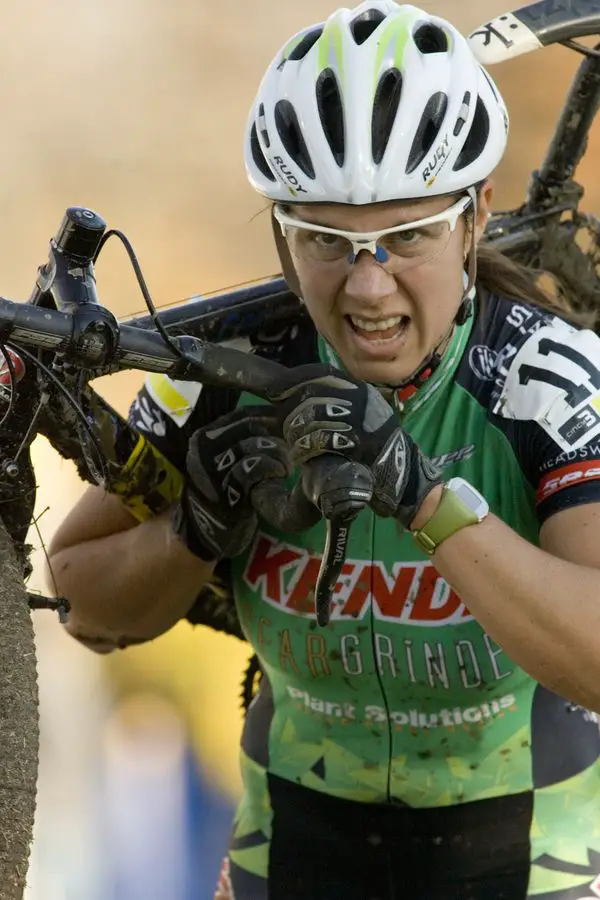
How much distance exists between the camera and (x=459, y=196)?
9.68 feet

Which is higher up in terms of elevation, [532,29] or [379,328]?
[532,29]

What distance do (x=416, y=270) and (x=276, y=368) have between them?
1.16 ft

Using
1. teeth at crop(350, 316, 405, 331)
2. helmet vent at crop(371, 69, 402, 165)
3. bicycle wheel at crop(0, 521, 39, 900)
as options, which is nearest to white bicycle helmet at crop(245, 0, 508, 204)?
helmet vent at crop(371, 69, 402, 165)

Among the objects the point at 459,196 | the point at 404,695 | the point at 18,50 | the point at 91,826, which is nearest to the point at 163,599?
the point at 404,695

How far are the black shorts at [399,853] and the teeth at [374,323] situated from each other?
1002 mm

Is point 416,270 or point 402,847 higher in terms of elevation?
point 416,270

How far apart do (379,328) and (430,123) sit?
1.39 feet

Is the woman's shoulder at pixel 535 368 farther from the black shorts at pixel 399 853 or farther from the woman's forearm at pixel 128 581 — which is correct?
the black shorts at pixel 399 853

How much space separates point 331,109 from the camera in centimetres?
301

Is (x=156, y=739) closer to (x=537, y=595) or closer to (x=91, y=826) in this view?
(x=91, y=826)

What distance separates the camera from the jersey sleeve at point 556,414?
282cm

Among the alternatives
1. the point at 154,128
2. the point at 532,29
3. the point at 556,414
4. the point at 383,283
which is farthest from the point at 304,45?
the point at 154,128

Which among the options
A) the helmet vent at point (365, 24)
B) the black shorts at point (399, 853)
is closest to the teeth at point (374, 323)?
the helmet vent at point (365, 24)

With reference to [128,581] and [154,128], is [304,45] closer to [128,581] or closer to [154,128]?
[128,581]
